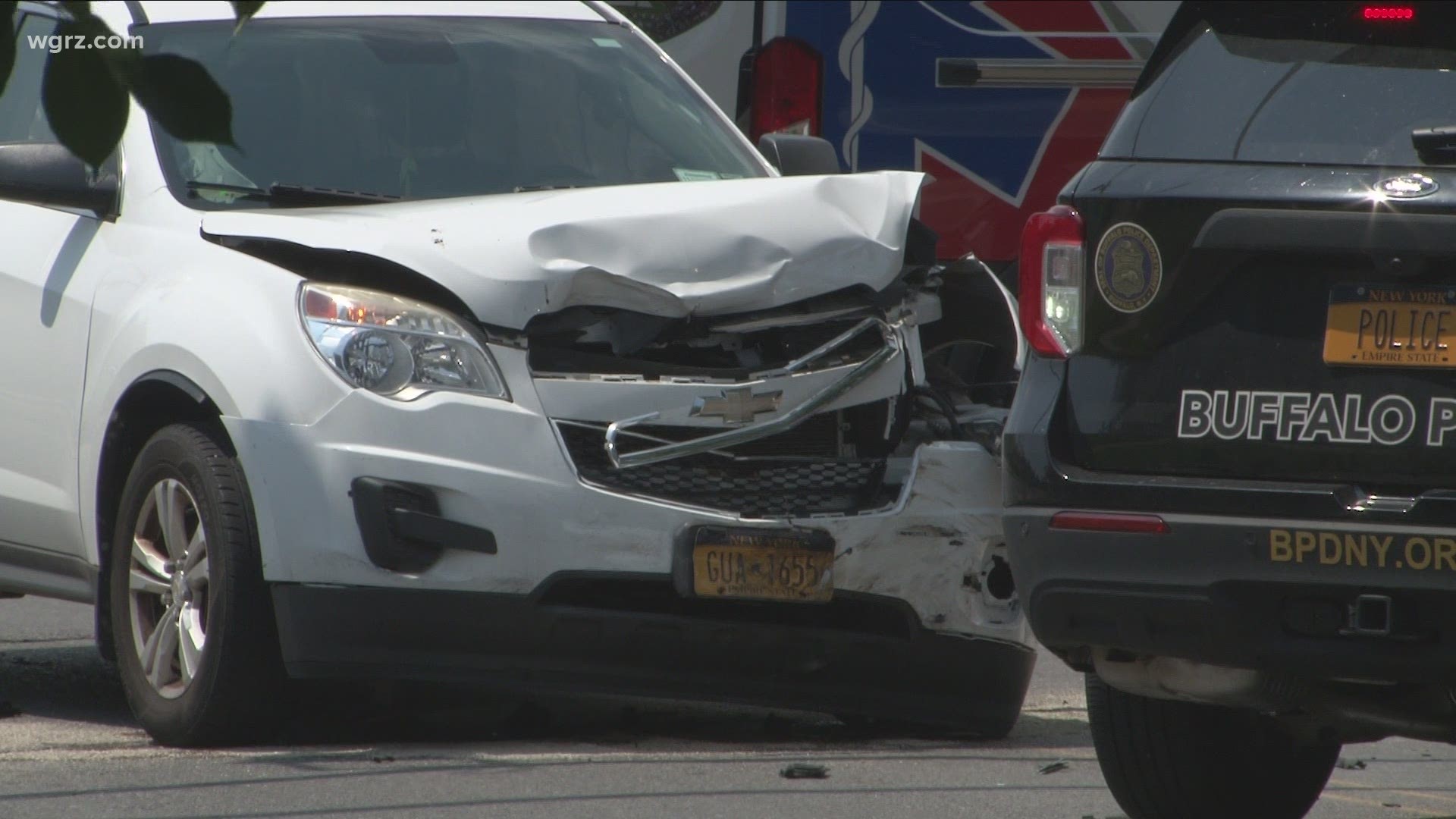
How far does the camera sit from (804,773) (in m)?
5.12

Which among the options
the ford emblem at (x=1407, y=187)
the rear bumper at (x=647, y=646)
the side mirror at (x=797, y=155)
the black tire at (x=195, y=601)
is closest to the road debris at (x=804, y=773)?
the rear bumper at (x=647, y=646)

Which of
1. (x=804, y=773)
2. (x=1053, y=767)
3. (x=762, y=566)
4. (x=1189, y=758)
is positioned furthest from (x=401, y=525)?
(x=1189, y=758)

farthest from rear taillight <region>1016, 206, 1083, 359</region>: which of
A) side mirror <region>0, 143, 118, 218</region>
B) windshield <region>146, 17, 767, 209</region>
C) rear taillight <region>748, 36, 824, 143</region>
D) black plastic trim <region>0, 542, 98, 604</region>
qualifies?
rear taillight <region>748, 36, 824, 143</region>

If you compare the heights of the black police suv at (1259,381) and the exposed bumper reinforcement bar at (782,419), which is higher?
the black police suv at (1259,381)

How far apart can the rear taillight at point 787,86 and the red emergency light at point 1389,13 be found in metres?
4.83

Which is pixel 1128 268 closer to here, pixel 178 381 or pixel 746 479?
pixel 746 479

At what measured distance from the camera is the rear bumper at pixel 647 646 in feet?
17.0

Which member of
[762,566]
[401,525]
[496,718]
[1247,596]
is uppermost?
[1247,596]

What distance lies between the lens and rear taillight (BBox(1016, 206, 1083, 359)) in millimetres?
3869

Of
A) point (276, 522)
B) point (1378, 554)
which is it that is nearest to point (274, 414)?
point (276, 522)

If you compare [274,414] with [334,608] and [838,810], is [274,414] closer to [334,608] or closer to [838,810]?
[334,608]

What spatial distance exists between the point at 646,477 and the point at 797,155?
1843 mm

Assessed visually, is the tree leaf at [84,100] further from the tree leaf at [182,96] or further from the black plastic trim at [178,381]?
the black plastic trim at [178,381]

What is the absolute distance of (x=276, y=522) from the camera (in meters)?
5.18
